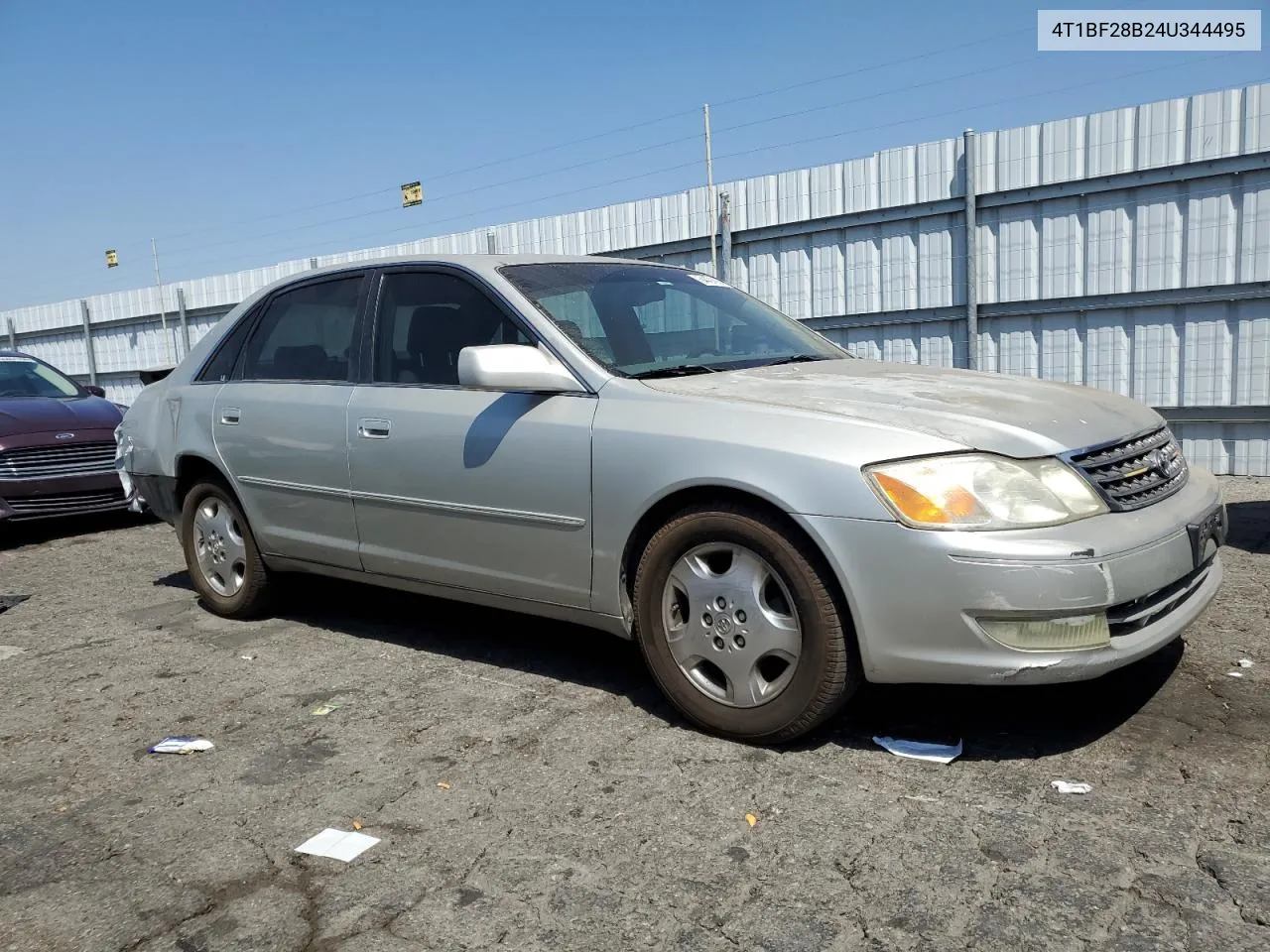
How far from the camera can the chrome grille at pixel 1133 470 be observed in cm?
301

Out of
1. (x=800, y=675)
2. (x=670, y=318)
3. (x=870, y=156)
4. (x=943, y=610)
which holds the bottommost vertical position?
(x=800, y=675)

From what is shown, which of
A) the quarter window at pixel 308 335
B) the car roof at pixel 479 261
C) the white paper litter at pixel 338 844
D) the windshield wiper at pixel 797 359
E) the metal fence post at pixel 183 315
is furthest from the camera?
the metal fence post at pixel 183 315

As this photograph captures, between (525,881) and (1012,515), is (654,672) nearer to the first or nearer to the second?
(525,881)

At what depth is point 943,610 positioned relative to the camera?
2.84m

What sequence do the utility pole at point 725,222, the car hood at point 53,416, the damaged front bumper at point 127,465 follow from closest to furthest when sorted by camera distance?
1. the damaged front bumper at point 127,465
2. the car hood at point 53,416
3. the utility pole at point 725,222

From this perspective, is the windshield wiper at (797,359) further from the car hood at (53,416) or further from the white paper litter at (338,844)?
the car hood at (53,416)

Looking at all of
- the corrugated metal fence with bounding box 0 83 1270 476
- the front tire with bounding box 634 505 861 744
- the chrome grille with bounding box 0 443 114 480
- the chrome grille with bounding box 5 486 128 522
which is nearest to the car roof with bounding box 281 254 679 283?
the front tire with bounding box 634 505 861 744

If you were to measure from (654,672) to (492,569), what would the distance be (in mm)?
776

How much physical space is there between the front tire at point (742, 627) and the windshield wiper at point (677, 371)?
591 mm

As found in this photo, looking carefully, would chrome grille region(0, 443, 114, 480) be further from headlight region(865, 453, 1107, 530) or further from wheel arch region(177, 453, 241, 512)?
headlight region(865, 453, 1107, 530)

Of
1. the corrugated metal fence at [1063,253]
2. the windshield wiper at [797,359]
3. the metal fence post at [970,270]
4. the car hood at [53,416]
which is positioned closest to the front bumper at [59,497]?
the car hood at [53,416]

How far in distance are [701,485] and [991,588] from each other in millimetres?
891

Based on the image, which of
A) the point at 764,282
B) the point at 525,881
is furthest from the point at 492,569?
the point at 764,282

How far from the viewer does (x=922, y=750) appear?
3.14m
